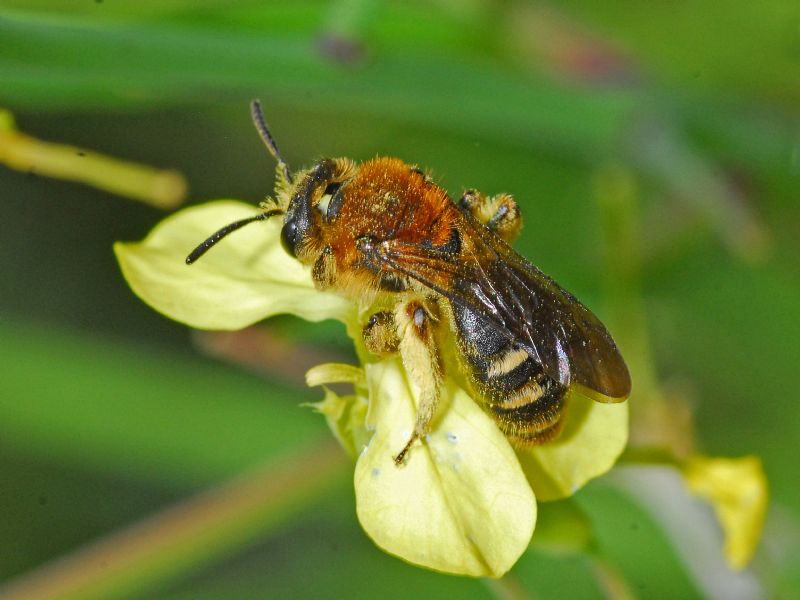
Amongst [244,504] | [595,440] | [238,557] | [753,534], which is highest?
[595,440]

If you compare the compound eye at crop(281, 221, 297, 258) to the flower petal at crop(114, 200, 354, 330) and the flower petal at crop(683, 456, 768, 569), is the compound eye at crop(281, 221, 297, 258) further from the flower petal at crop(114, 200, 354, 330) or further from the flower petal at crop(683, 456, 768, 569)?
the flower petal at crop(683, 456, 768, 569)

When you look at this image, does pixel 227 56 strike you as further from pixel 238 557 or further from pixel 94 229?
pixel 238 557

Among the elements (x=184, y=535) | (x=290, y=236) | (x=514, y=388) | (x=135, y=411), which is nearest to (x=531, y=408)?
(x=514, y=388)

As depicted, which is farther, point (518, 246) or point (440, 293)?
point (518, 246)

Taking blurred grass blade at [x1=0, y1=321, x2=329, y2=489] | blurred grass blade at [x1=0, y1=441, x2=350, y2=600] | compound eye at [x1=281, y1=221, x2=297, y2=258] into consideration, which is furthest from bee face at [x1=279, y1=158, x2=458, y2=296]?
blurred grass blade at [x1=0, y1=321, x2=329, y2=489]

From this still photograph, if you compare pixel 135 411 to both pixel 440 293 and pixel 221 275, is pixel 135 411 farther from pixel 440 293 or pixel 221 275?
pixel 440 293

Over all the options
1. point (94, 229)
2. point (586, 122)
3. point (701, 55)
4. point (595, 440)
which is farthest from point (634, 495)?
point (94, 229)
